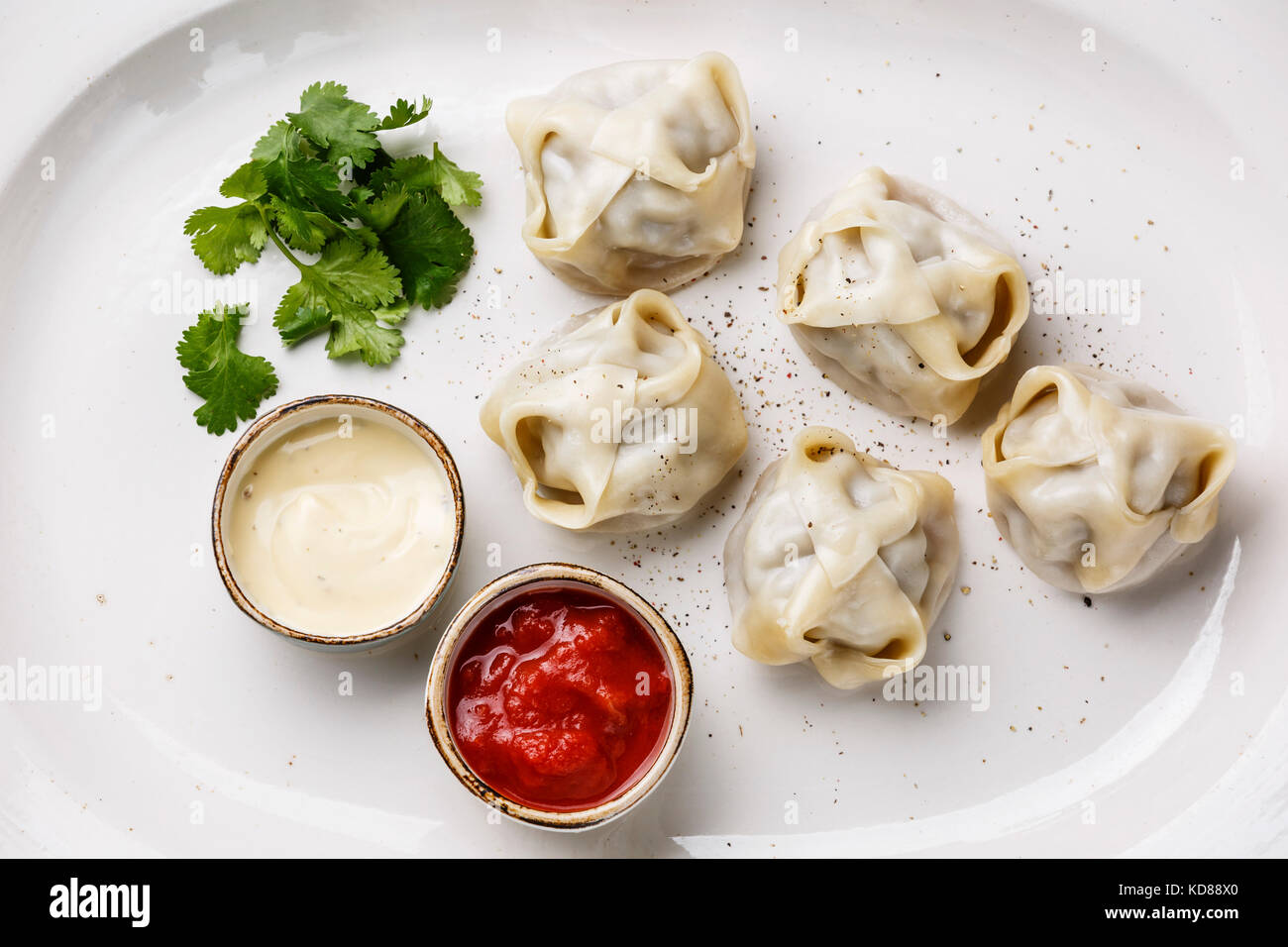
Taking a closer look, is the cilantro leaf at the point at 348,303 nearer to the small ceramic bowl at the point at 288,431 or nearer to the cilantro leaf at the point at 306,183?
the cilantro leaf at the point at 306,183

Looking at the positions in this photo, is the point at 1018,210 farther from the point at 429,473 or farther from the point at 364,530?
the point at 364,530

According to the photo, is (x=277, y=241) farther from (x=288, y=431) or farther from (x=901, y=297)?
(x=901, y=297)

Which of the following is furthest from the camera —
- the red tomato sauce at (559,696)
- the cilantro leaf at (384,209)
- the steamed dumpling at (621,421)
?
the cilantro leaf at (384,209)

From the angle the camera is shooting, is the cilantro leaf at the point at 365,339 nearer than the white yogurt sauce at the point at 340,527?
No

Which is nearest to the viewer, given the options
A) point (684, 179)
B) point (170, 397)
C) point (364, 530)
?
point (364, 530)

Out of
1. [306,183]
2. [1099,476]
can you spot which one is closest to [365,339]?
[306,183]

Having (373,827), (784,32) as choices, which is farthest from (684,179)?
(373,827)

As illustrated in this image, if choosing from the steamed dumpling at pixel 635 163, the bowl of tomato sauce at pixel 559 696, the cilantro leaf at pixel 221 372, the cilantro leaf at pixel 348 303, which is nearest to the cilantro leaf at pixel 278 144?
the cilantro leaf at pixel 348 303
